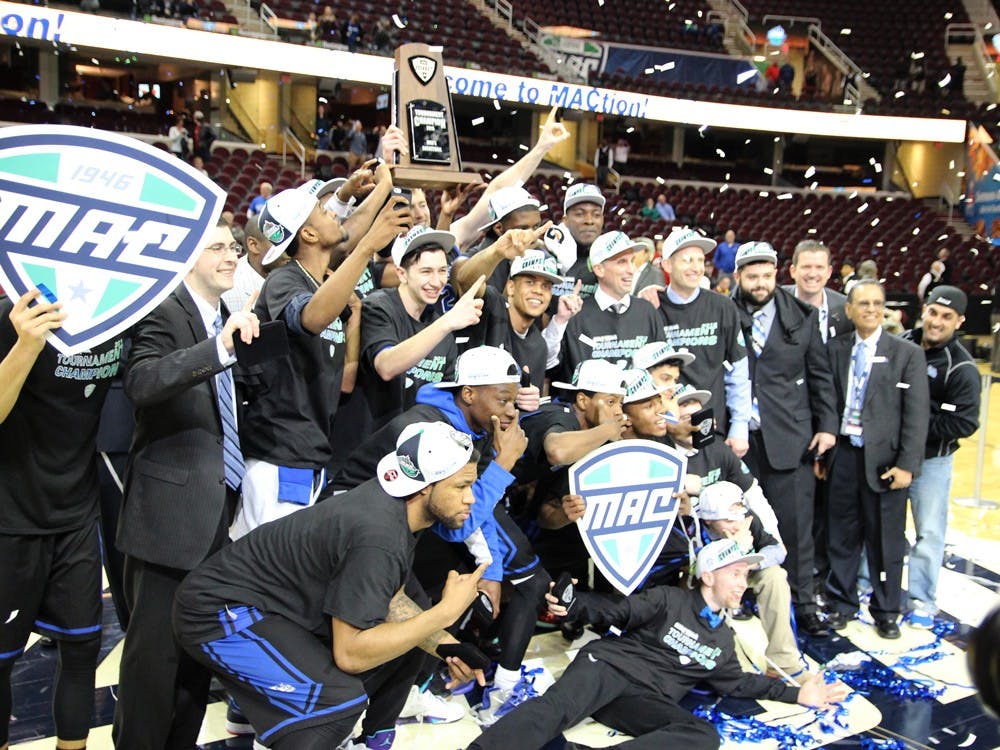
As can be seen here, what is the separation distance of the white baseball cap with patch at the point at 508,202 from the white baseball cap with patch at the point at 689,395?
3.64 ft

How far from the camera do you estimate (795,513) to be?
5141mm

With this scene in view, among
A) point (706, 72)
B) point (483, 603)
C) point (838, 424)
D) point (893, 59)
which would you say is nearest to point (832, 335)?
point (838, 424)

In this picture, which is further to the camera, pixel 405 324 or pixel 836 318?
pixel 836 318

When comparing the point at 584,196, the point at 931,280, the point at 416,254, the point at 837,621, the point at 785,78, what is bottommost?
the point at 837,621

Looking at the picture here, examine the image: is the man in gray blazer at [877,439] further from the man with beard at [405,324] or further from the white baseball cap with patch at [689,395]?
the man with beard at [405,324]

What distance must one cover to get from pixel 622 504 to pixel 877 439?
158 cm

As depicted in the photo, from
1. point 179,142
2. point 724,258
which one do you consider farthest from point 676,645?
point 179,142

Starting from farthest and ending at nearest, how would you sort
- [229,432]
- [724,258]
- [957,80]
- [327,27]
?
1. [957,80]
2. [327,27]
3. [724,258]
4. [229,432]

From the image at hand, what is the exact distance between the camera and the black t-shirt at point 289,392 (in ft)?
11.3

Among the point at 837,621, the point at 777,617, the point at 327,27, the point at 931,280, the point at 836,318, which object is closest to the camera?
the point at 777,617

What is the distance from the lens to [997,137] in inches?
896

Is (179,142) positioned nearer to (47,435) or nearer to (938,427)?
(938,427)

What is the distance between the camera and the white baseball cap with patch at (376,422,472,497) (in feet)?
9.85

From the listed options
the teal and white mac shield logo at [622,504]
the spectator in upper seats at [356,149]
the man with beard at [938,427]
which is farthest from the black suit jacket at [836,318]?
the spectator in upper seats at [356,149]
